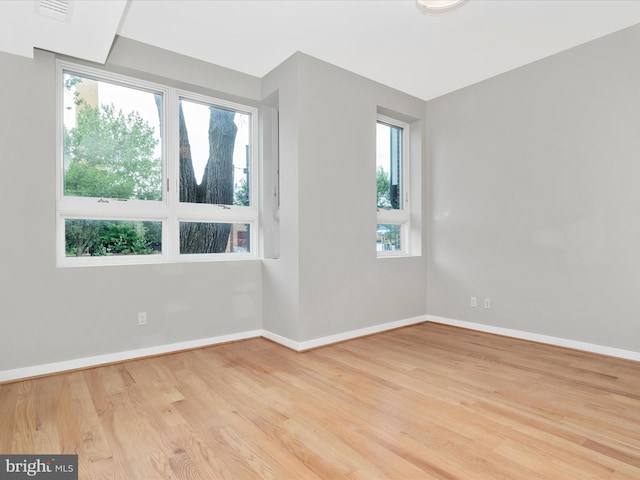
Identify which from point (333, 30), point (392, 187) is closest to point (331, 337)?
point (392, 187)

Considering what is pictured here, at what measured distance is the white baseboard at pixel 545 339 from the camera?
3244 millimetres

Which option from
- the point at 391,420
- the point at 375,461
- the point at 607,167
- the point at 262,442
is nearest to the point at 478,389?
the point at 391,420

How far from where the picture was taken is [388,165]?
188 inches

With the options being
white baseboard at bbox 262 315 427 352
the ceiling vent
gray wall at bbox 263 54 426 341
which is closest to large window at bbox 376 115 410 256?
gray wall at bbox 263 54 426 341

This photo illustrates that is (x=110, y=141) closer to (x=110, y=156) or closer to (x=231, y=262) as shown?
(x=110, y=156)

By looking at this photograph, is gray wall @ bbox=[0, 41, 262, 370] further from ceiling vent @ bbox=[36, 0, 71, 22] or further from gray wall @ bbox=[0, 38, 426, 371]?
ceiling vent @ bbox=[36, 0, 71, 22]

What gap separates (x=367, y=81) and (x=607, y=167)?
2.49 m

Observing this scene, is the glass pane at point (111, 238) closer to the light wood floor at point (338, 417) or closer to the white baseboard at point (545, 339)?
the light wood floor at point (338, 417)

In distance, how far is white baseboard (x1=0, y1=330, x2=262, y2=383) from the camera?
2.75 meters

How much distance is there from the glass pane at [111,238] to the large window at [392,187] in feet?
8.28

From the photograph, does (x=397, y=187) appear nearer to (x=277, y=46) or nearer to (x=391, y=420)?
(x=277, y=46)

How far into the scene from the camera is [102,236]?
3.23m

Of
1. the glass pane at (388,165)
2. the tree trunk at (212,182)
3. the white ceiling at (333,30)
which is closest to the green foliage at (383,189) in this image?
the glass pane at (388,165)

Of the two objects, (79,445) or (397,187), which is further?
(397,187)
